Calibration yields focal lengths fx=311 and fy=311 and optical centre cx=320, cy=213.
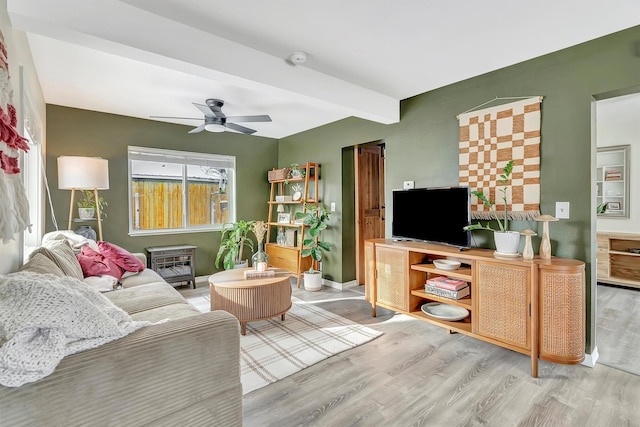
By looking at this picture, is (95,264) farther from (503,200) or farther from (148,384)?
(503,200)

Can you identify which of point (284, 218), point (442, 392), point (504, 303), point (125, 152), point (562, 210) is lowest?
point (442, 392)

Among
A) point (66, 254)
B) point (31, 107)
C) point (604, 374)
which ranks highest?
point (31, 107)

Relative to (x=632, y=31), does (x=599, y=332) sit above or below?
below

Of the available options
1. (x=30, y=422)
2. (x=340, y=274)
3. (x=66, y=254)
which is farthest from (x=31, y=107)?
(x=340, y=274)

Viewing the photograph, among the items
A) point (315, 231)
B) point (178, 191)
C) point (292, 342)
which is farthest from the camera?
point (178, 191)

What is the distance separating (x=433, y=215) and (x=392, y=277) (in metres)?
0.75

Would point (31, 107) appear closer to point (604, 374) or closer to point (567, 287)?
point (567, 287)

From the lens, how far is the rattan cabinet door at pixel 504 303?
7.46 ft

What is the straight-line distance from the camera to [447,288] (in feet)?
9.21

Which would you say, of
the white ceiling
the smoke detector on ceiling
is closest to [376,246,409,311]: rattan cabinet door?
the white ceiling

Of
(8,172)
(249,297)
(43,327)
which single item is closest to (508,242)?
(249,297)

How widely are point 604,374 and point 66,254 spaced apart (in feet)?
13.6

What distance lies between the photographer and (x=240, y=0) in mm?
1895

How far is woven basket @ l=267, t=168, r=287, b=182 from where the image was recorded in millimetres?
5096
